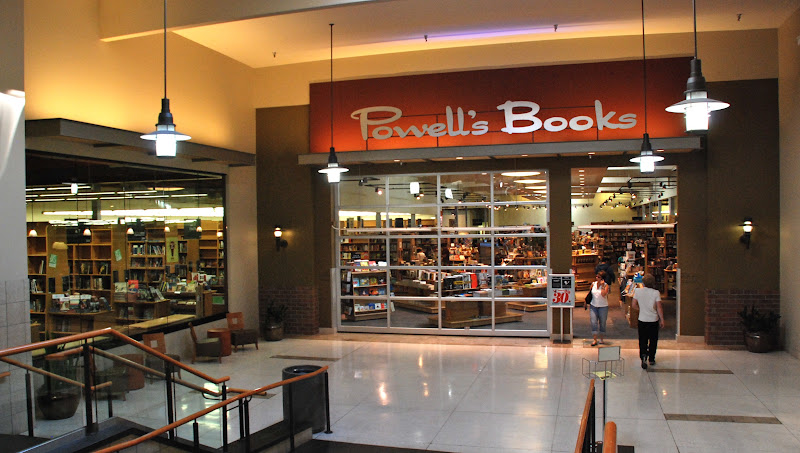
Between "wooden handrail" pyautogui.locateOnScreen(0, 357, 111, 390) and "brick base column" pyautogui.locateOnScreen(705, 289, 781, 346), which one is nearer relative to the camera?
"wooden handrail" pyautogui.locateOnScreen(0, 357, 111, 390)

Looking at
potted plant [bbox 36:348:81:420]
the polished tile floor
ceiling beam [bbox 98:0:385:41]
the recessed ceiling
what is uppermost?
the recessed ceiling

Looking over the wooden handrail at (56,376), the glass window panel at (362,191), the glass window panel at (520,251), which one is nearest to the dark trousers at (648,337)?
the glass window panel at (520,251)

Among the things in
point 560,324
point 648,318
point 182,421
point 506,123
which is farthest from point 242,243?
point 182,421

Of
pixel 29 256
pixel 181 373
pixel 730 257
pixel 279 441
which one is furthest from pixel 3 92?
pixel 730 257

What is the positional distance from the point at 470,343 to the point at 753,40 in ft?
26.0

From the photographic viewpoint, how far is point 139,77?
1089 centimetres

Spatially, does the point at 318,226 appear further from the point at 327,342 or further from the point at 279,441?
the point at 279,441

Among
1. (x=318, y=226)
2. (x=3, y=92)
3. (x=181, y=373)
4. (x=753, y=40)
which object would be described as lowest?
(x=181, y=373)

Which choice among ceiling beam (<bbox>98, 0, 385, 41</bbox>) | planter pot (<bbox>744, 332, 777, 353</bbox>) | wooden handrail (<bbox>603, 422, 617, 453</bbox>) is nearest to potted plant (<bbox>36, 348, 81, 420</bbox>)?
wooden handrail (<bbox>603, 422, 617, 453</bbox>)

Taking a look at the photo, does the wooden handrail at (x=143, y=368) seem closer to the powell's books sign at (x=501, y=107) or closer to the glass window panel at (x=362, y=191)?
the powell's books sign at (x=501, y=107)

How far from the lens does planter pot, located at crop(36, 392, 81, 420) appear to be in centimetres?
586

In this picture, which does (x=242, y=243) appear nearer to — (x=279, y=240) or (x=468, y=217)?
(x=279, y=240)

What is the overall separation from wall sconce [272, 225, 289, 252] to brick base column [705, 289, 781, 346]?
880 cm

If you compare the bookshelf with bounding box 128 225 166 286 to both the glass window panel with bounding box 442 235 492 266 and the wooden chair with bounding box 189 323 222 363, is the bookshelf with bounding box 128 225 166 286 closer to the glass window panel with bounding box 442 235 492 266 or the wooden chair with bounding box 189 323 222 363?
the wooden chair with bounding box 189 323 222 363
